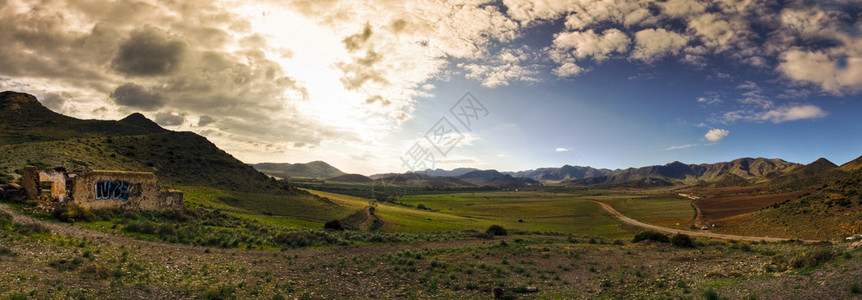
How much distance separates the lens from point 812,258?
14023 millimetres

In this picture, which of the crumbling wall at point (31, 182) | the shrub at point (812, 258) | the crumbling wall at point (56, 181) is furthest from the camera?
the crumbling wall at point (56, 181)

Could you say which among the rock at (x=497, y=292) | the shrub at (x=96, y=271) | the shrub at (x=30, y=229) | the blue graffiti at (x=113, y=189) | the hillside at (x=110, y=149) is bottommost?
the rock at (x=497, y=292)

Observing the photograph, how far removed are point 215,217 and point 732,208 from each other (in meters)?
91.9

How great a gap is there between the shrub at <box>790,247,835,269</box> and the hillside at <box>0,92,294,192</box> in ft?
176

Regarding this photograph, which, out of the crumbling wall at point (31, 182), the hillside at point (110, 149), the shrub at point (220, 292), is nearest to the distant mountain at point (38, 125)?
the hillside at point (110, 149)

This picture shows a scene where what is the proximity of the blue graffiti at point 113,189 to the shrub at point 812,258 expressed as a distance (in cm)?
4212

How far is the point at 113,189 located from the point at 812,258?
141 ft

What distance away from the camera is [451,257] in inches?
971

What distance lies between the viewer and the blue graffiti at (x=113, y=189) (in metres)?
27.0

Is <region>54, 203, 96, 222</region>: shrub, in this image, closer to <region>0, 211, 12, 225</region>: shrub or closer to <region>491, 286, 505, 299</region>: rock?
<region>0, 211, 12, 225</region>: shrub

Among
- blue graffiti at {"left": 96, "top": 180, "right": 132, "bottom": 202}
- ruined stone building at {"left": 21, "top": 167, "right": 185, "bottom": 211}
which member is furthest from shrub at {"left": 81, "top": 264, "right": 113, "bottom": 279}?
blue graffiti at {"left": 96, "top": 180, "right": 132, "bottom": 202}

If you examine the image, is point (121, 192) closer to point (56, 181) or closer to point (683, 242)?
point (56, 181)

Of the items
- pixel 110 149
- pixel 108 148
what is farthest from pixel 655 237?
pixel 108 148

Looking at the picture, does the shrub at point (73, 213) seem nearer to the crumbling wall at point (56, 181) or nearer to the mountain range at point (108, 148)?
the crumbling wall at point (56, 181)
